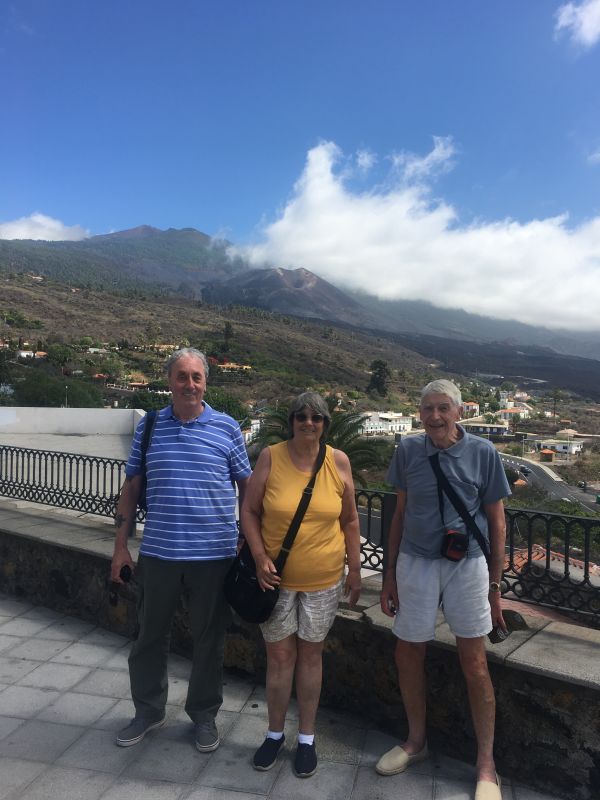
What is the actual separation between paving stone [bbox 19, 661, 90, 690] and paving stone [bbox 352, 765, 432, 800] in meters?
1.57

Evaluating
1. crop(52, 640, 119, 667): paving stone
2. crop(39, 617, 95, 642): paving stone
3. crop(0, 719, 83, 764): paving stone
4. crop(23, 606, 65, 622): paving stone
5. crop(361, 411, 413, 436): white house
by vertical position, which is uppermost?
crop(0, 719, 83, 764): paving stone

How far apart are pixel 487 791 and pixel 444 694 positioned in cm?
43

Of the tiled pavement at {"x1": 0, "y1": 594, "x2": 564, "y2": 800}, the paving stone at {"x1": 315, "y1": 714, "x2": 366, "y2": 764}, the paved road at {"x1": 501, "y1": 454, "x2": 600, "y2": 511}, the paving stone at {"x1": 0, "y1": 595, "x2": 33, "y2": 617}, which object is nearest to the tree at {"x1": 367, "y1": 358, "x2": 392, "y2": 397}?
the paved road at {"x1": 501, "y1": 454, "x2": 600, "y2": 511}

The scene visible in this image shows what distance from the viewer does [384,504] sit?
3131 mm

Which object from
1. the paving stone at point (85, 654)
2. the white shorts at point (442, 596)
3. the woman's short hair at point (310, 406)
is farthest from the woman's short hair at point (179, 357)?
the paving stone at point (85, 654)

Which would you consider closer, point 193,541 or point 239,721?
point 193,541

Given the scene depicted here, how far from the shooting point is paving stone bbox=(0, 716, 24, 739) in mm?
2557

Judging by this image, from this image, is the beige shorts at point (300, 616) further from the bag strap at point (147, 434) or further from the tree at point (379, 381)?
the tree at point (379, 381)

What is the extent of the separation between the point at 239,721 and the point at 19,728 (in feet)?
3.12

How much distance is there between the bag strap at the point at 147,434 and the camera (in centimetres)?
257

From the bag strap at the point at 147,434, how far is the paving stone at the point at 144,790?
1175 millimetres

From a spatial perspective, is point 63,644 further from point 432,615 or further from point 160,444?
point 432,615

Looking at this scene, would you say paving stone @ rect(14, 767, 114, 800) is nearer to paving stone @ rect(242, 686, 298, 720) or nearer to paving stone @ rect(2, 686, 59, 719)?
paving stone @ rect(2, 686, 59, 719)

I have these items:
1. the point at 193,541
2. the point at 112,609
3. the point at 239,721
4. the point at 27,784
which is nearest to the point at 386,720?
the point at 239,721
